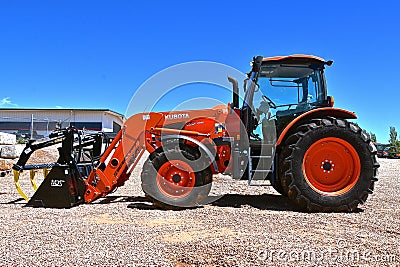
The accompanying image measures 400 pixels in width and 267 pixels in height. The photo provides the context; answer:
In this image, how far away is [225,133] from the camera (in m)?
7.04

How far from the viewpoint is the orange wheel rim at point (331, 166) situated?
6449mm

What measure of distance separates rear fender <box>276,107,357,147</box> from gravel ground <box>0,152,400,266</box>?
135cm

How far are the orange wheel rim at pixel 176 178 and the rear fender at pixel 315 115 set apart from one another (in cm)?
165

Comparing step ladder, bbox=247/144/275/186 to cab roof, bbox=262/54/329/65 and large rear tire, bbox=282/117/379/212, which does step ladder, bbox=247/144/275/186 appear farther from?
cab roof, bbox=262/54/329/65

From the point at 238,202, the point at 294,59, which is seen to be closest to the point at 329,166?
the point at 238,202

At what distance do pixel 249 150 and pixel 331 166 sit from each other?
144cm

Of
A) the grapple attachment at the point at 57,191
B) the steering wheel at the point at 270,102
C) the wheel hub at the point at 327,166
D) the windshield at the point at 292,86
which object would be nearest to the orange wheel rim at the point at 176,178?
the grapple attachment at the point at 57,191

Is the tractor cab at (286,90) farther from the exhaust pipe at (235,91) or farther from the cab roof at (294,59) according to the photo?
the exhaust pipe at (235,91)

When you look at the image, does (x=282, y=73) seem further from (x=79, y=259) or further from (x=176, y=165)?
(x=79, y=259)

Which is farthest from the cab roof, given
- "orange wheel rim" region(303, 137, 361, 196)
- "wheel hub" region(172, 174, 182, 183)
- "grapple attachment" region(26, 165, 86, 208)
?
"grapple attachment" region(26, 165, 86, 208)

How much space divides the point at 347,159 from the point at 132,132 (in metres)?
3.91

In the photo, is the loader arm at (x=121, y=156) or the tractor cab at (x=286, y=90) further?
the tractor cab at (x=286, y=90)

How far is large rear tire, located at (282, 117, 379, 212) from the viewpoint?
6.27m

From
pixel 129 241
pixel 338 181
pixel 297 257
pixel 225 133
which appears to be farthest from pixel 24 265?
pixel 338 181
